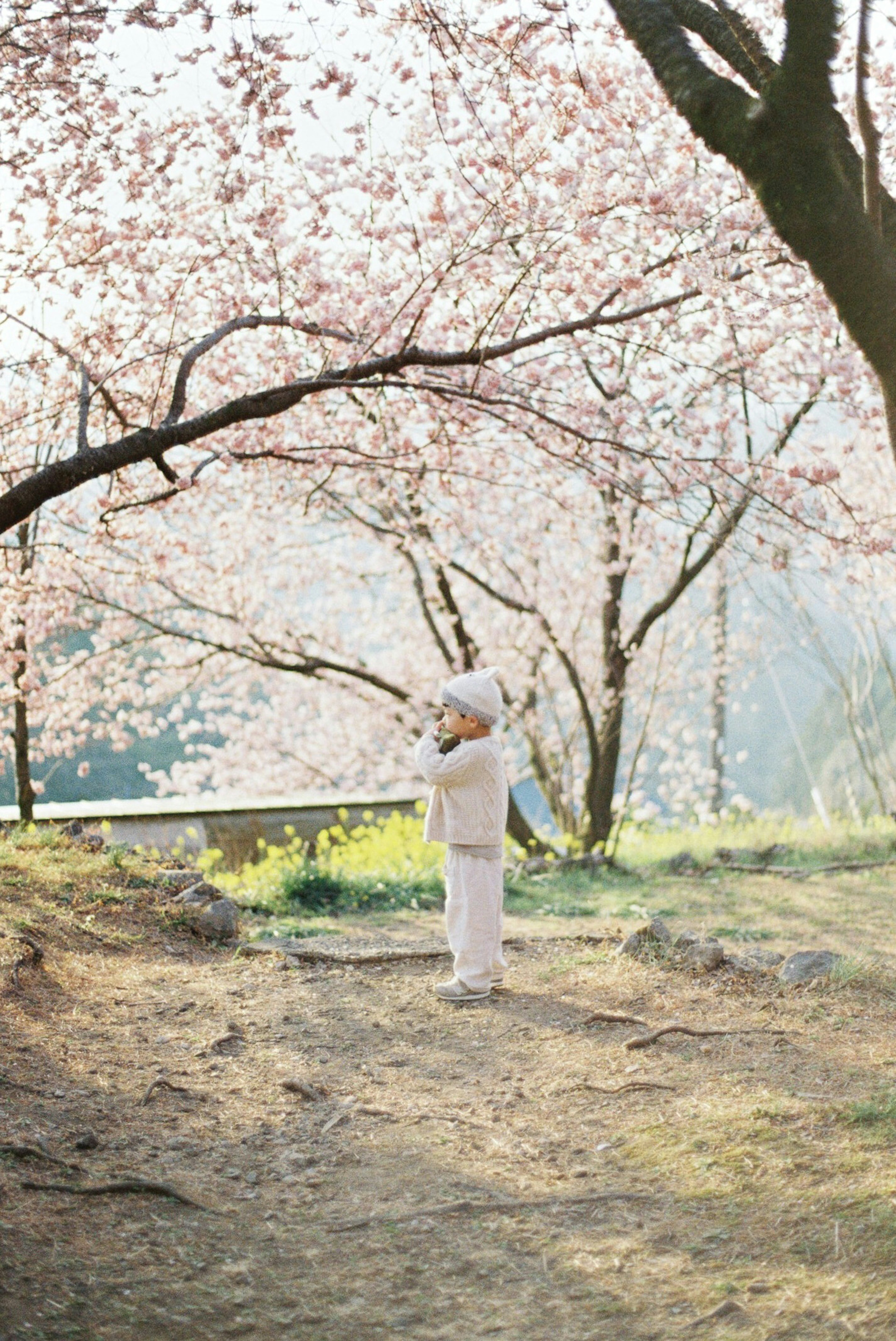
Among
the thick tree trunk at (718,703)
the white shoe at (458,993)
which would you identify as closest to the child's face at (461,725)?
the white shoe at (458,993)

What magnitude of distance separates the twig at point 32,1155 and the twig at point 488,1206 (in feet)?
2.59

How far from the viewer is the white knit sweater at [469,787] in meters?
5.07

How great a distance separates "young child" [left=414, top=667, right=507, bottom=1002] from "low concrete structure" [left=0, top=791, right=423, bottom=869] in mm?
3933

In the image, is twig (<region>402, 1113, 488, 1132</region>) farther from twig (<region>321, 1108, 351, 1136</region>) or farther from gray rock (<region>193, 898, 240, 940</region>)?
gray rock (<region>193, 898, 240, 940</region>)

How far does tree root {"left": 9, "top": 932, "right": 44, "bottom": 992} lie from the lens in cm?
479

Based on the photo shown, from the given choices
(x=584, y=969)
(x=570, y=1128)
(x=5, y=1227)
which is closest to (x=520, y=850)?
(x=584, y=969)

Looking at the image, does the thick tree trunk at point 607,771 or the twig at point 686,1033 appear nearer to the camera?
the twig at point 686,1033

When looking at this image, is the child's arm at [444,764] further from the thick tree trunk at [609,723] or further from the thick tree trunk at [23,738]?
the thick tree trunk at [609,723]

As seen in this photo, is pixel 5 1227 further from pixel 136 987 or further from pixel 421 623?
pixel 421 623

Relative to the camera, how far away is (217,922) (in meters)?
6.21

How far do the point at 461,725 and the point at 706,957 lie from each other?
1550 mm

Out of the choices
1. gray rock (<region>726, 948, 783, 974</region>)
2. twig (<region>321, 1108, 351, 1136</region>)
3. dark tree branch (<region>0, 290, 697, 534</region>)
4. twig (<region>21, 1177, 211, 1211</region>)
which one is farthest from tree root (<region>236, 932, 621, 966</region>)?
twig (<region>21, 1177, 211, 1211</region>)

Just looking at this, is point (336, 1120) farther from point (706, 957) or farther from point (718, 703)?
point (718, 703)

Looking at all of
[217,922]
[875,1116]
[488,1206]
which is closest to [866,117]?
[875,1116]
